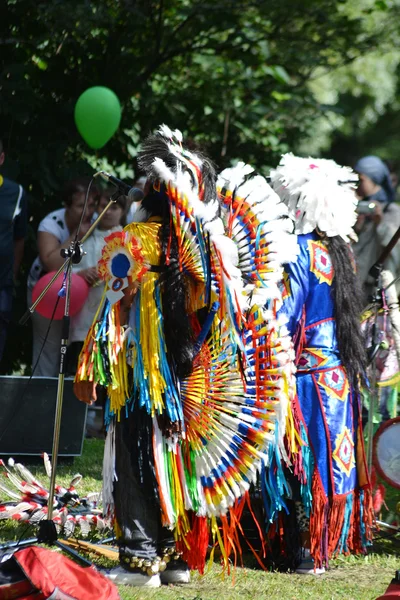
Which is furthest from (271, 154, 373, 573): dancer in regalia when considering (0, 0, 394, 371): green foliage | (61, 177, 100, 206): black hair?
(0, 0, 394, 371): green foliage

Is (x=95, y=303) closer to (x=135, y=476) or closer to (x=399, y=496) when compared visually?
(x=399, y=496)

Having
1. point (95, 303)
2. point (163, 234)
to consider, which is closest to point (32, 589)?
point (163, 234)

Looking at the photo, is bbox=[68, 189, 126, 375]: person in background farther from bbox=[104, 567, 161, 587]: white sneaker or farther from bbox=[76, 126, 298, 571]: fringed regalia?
bbox=[104, 567, 161, 587]: white sneaker

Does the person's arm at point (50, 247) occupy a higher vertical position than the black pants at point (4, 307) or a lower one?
higher

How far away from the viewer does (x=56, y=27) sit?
23.1ft

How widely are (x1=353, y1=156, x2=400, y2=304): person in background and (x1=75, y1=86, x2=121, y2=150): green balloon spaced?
176cm

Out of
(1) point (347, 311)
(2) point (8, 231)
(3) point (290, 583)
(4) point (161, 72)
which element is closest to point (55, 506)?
(3) point (290, 583)

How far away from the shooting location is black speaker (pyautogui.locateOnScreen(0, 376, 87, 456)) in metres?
5.17

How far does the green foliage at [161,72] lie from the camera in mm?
7164

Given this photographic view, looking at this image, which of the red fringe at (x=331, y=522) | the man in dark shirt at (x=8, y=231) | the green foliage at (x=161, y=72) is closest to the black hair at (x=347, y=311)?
the red fringe at (x=331, y=522)

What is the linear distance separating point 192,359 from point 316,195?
3.19 ft

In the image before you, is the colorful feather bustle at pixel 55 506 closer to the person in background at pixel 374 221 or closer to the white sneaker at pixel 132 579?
the white sneaker at pixel 132 579

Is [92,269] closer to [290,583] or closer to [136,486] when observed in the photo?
[136,486]

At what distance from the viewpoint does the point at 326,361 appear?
3.98 m
